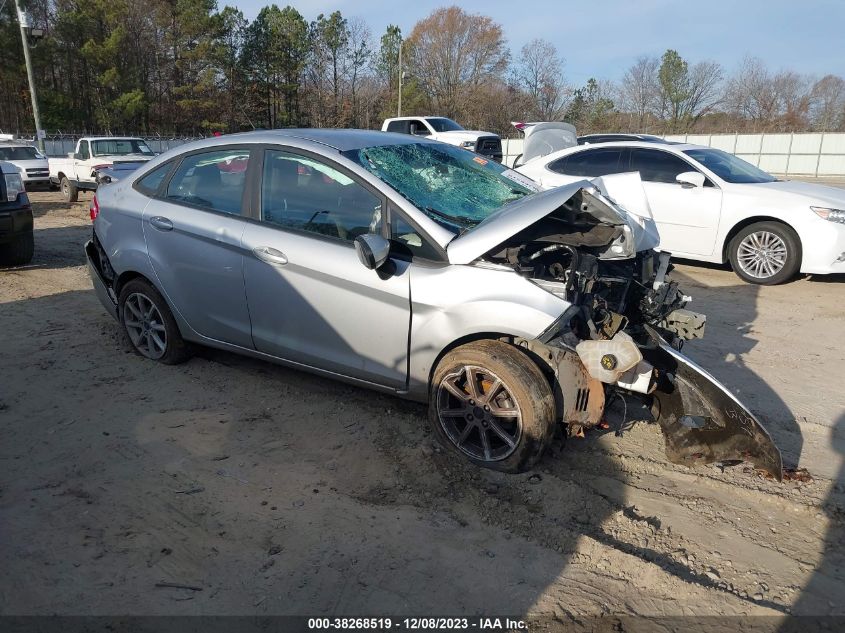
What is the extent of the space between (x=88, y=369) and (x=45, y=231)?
842 cm

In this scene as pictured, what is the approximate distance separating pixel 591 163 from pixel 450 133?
12495 millimetres

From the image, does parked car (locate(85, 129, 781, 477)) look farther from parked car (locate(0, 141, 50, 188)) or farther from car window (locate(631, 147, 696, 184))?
parked car (locate(0, 141, 50, 188))

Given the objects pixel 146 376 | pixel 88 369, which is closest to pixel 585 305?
pixel 146 376

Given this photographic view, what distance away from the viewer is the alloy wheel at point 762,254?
7500 mm

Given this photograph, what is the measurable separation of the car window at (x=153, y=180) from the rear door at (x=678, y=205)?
5.98 meters

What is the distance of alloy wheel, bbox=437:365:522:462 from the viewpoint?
11.0 ft

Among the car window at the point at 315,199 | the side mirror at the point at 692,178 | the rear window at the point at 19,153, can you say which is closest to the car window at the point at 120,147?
the rear window at the point at 19,153

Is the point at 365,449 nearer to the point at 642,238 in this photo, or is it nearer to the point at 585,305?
the point at 585,305

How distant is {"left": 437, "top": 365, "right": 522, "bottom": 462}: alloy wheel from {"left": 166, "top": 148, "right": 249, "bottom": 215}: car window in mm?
1960

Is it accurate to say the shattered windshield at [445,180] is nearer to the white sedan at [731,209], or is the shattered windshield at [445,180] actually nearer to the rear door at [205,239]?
the rear door at [205,239]

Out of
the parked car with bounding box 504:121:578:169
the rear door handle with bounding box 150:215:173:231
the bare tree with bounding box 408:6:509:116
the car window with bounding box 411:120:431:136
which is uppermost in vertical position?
the bare tree with bounding box 408:6:509:116

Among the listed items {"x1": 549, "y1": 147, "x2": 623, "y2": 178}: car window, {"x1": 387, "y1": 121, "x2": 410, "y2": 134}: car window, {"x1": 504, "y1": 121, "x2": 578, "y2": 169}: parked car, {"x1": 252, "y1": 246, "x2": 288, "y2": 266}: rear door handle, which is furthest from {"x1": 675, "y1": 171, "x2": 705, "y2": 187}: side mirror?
{"x1": 387, "y1": 121, "x2": 410, "y2": 134}: car window

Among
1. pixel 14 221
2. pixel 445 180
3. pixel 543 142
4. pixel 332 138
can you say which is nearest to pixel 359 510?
pixel 445 180

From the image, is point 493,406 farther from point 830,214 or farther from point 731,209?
point 830,214
